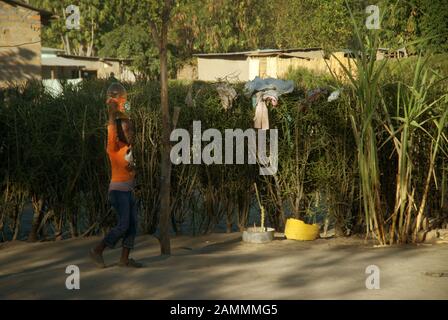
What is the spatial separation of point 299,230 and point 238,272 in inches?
105

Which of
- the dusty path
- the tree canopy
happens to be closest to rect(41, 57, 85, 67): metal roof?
the tree canopy

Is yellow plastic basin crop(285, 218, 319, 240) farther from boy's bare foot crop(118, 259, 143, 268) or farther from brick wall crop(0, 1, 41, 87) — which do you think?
brick wall crop(0, 1, 41, 87)

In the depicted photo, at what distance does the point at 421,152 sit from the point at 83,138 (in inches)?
158

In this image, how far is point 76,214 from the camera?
38.2 ft

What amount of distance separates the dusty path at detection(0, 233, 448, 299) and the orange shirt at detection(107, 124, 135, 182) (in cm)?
87

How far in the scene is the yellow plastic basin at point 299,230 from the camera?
11141 millimetres

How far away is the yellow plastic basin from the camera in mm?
11141

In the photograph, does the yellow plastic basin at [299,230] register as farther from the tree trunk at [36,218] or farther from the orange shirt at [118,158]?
the tree trunk at [36,218]

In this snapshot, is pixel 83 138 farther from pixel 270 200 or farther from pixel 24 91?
pixel 270 200

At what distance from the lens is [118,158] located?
8930 millimetres

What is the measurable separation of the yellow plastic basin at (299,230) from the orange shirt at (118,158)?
111 inches

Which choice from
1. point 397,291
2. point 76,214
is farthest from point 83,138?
point 397,291

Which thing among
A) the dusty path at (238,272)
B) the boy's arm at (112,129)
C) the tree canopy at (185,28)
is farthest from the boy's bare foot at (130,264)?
the tree canopy at (185,28)

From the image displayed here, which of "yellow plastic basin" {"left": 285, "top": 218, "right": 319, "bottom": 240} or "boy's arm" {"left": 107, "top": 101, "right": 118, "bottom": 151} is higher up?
"boy's arm" {"left": 107, "top": 101, "right": 118, "bottom": 151}
